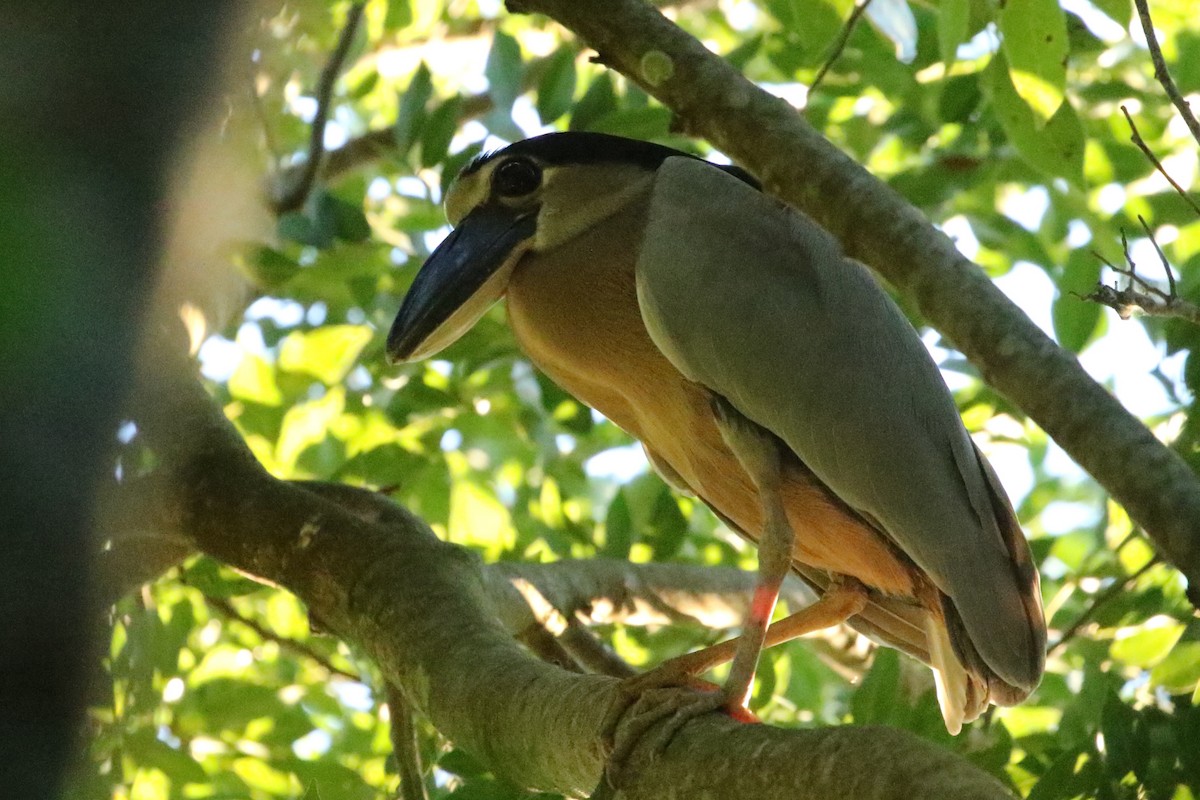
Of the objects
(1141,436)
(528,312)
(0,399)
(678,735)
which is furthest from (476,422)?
(0,399)

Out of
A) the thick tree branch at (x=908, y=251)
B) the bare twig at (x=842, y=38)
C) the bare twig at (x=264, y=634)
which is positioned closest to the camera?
the thick tree branch at (x=908, y=251)

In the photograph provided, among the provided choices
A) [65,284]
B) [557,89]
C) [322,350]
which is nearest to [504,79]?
[557,89]

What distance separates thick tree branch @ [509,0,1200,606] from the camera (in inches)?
58.3

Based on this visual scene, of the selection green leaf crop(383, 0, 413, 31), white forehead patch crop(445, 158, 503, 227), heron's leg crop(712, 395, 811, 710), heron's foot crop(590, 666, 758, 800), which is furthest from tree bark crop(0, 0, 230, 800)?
green leaf crop(383, 0, 413, 31)

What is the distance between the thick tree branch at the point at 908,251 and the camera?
4.86 ft

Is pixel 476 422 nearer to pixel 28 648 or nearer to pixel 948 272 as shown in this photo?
pixel 948 272

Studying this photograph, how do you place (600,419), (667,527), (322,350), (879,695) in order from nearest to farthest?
(879,695) → (667,527) → (322,350) → (600,419)

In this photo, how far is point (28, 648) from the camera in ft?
3.26

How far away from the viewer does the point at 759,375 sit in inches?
98.5

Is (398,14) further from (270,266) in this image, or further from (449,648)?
(449,648)

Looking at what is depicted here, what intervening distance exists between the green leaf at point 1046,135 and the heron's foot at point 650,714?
1.20 metres

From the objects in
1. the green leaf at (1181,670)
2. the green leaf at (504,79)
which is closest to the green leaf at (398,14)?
the green leaf at (504,79)

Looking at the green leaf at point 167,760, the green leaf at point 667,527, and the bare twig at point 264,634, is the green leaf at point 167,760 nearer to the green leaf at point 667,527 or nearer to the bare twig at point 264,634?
the bare twig at point 264,634

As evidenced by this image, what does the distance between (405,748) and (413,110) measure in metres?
1.56
